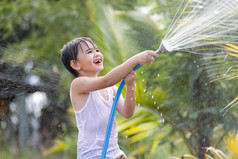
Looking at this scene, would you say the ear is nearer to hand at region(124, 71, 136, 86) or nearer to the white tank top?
the white tank top

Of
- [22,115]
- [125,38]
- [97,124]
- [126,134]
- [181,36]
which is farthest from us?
[22,115]

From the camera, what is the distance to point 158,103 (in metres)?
4.81

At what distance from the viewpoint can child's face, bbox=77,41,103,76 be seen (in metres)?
2.29

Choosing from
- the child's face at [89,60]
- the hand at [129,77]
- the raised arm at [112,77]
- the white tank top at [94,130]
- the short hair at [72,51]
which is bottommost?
the white tank top at [94,130]

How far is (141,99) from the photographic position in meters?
4.66

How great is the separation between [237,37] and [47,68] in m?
2.27

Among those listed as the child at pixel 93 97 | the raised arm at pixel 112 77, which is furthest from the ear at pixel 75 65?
the raised arm at pixel 112 77

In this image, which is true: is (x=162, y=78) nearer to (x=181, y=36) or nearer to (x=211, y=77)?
(x=211, y=77)

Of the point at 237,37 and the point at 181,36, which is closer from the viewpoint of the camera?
the point at 181,36

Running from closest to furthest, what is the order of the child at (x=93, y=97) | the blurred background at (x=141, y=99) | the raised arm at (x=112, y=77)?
the raised arm at (x=112, y=77) → the child at (x=93, y=97) → the blurred background at (x=141, y=99)

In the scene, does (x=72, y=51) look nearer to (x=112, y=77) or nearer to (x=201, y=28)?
(x=112, y=77)

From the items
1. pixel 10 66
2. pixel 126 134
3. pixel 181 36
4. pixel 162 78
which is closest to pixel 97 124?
pixel 181 36

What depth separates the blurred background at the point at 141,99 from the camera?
4.83 m

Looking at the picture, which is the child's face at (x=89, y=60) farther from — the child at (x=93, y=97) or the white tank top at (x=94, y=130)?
the white tank top at (x=94, y=130)
